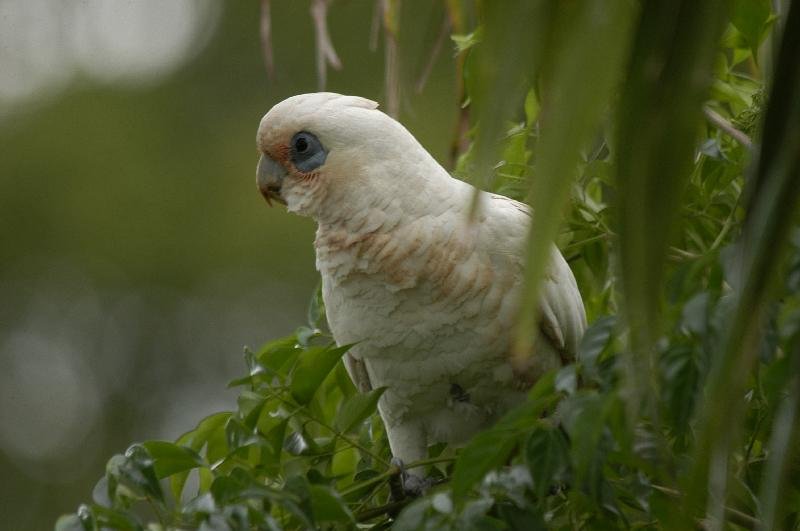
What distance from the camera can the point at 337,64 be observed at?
110 centimetres

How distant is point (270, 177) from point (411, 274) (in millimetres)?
335

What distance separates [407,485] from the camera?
146 cm

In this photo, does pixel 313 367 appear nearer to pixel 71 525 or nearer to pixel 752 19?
pixel 71 525

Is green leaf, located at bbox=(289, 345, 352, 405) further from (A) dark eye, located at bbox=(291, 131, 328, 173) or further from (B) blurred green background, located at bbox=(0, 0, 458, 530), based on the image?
(B) blurred green background, located at bbox=(0, 0, 458, 530)

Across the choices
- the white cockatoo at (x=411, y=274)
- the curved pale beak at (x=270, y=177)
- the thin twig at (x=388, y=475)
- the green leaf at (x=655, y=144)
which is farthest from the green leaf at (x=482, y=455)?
the curved pale beak at (x=270, y=177)

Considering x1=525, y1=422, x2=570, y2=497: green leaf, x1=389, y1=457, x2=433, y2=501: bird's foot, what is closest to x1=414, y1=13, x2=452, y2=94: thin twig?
x1=525, y1=422, x2=570, y2=497: green leaf

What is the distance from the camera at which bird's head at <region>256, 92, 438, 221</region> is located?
5.34 ft

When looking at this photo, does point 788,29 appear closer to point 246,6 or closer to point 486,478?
point 486,478

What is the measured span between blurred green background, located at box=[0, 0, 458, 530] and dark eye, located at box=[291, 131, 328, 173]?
21.7 feet

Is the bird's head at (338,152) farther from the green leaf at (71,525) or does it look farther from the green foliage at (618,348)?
the green leaf at (71,525)

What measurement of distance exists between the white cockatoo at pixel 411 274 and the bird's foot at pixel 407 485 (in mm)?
143

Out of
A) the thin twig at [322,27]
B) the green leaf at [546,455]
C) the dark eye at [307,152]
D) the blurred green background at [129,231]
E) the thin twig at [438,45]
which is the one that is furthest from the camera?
the blurred green background at [129,231]

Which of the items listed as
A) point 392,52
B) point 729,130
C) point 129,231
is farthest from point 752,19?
point 129,231

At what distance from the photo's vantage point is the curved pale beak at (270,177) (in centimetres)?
174
